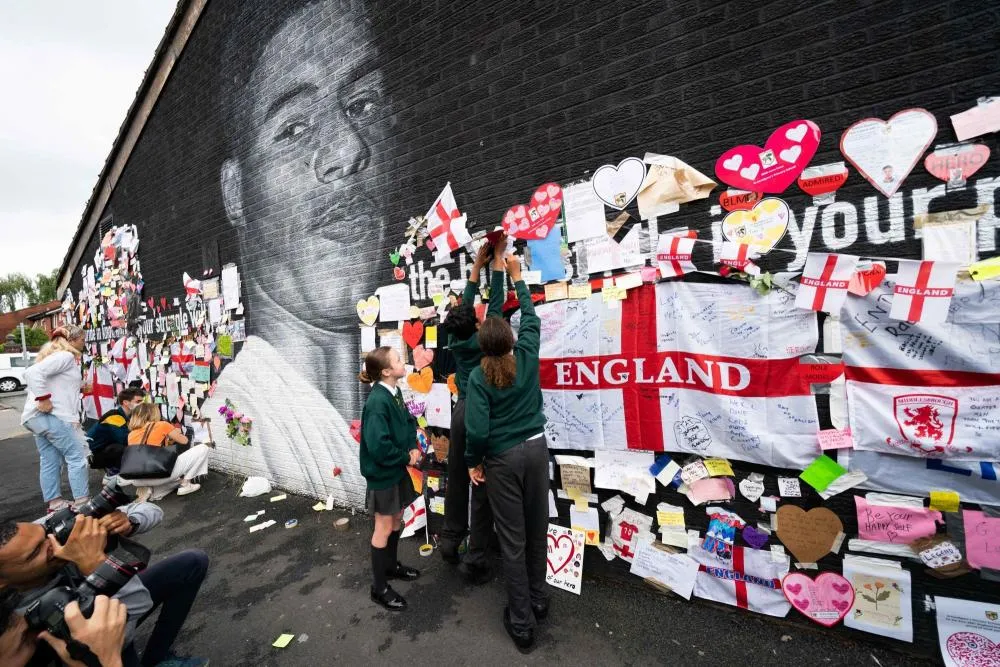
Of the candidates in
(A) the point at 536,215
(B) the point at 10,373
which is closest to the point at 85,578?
(A) the point at 536,215

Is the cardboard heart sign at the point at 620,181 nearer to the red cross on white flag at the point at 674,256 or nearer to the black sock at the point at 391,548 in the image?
the red cross on white flag at the point at 674,256

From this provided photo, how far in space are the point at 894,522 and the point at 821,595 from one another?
22.2 inches

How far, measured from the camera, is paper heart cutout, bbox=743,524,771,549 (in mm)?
2510

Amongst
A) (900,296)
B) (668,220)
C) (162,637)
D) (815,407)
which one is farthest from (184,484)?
(900,296)

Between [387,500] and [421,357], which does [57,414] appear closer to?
[421,357]

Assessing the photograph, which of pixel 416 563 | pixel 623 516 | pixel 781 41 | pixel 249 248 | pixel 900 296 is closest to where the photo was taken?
pixel 900 296

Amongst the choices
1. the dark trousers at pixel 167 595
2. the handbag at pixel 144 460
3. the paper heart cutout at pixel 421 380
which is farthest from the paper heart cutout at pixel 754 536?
the handbag at pixel 144 460

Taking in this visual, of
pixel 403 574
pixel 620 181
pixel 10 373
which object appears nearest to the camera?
pixel 620 181

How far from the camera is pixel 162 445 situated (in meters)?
5.14

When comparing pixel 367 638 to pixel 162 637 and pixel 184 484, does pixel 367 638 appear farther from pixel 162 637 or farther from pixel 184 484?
pixel 184 484

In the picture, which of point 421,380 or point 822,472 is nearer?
point 822,472

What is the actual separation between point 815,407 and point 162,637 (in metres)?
3.84

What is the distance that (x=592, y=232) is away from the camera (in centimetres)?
295

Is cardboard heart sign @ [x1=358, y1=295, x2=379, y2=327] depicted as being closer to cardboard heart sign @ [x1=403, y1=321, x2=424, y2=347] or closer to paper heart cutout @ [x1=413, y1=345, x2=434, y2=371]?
cardboard heart sign @ [x1=403, y1=321, x2=424, y2=347]
